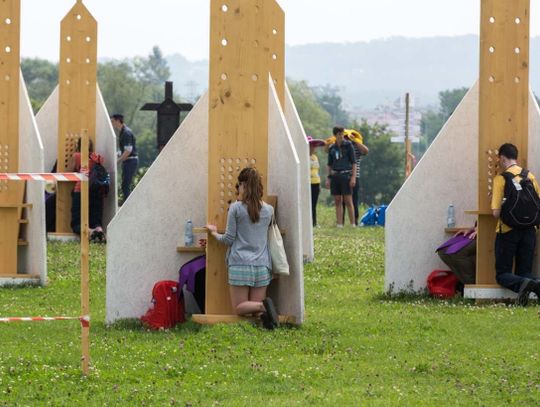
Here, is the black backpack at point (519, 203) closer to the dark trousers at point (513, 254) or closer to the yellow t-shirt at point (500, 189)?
the yellow t-shirt at point (500, 189)

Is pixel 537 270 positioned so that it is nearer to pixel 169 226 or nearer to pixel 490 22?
pixel 490 22

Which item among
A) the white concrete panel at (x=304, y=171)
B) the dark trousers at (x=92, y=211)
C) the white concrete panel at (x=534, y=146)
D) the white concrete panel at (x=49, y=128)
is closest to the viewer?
the white concrete panel at (x=534, y=146)

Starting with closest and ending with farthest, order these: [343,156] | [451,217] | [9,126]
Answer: [451,217], [9,126], [343,156]

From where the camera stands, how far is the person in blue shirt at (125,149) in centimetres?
2838

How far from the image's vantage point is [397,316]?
1508 cm

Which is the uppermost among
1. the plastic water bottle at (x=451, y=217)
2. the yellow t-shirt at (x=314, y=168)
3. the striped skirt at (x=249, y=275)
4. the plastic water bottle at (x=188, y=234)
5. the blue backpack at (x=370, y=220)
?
the yellow t-shirt at (x=314, y=168)

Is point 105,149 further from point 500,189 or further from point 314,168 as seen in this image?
point 500,189

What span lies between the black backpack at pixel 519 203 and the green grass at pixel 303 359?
0.88 meters

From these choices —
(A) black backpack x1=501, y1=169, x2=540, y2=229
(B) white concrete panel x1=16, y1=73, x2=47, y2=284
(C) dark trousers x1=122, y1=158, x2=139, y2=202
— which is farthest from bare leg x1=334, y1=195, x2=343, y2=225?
(A) black backpack x1=501, y1=169, x2=540, y2=229

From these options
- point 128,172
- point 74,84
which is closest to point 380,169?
point 128,172

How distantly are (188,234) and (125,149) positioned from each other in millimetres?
13794

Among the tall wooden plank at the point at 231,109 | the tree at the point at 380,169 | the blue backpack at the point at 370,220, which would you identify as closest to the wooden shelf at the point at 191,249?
the tall wooden plank at the point at 231,109

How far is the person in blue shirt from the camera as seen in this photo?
93.1ft

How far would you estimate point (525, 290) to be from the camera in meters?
15.7
